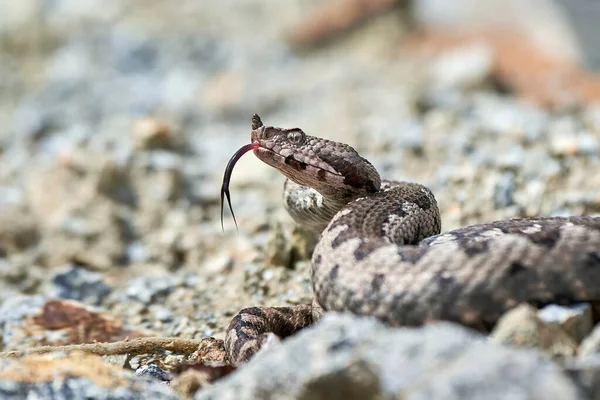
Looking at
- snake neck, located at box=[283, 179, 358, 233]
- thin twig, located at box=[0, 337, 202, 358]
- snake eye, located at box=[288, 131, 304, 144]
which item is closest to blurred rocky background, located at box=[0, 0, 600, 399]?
thin twig, located at box=[0, 337, 202, 358]

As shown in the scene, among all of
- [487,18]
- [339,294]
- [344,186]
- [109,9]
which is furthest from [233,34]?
[339,294]

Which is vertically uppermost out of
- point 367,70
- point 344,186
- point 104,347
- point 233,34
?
point 233,34

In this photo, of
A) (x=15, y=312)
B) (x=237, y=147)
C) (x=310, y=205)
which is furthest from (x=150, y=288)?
(x=237, y=147)

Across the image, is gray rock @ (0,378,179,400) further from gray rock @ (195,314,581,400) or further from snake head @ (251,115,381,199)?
snake head @ (251,115,381,199)

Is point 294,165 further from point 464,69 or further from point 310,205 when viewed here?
point 464,69

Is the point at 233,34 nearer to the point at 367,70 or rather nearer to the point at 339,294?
the point at 367,70

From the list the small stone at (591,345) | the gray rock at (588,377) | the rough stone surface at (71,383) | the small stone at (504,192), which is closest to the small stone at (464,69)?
the small stone at (504,192)
